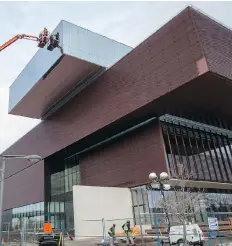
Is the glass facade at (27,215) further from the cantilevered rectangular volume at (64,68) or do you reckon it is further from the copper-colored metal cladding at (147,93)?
the cantilevered rectangular volume at (64,68)

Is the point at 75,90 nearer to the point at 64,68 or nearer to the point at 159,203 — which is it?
the point at 64,68

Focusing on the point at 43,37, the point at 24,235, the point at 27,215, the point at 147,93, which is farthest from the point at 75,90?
the point at 27,215

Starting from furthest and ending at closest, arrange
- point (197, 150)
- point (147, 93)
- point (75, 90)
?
point (75, 90) → point (197, 150) → point (147, 93)

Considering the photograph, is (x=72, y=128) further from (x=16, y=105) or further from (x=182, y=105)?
(x=182, y=105)

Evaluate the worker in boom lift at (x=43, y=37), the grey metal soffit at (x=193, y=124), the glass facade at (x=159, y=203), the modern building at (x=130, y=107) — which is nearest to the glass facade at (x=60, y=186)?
the modern building at (x=130, y=107)

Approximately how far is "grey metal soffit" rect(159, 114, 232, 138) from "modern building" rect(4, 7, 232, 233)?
144 mm

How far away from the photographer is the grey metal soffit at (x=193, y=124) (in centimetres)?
3010

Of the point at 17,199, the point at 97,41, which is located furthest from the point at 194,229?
the point at 17,199

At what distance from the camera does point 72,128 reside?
36688 mm

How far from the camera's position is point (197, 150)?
31.2 meters

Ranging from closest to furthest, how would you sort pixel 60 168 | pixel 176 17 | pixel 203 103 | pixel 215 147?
pixel 176 17, pixel 203 103, pixel 215 147, pixel 60 168

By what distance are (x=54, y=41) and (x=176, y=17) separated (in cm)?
1317

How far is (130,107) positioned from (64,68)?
9283 mm

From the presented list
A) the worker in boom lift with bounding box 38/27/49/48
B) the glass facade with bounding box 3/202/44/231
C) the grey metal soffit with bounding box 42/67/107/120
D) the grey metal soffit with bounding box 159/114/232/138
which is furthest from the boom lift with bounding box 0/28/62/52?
the glass facade with bounding box 3/202/44/231
